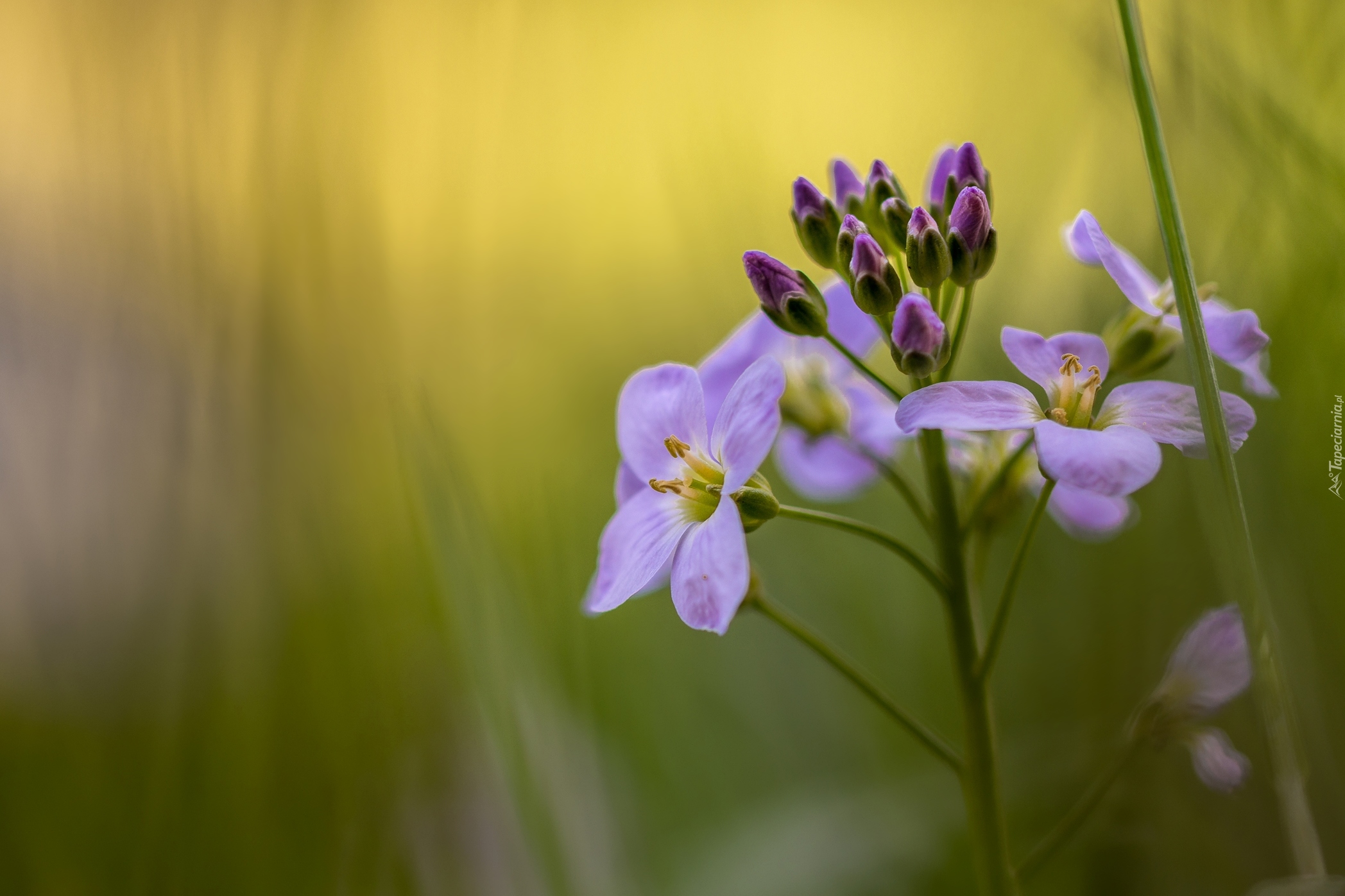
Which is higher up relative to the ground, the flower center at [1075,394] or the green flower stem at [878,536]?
the flower center at [1075,394]

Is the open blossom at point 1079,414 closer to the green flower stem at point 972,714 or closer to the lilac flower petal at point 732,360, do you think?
the green flower stem at point 972,714

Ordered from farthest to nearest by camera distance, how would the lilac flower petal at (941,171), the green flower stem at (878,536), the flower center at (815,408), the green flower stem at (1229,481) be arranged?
1. the flower center at (815,408)
2. the lilac flower petal at (941,171)
3. the green flower stem at (878,536)
4. the green flower stem at (1229,481)

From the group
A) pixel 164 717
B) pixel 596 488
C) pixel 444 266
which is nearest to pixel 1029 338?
pixel 164 717

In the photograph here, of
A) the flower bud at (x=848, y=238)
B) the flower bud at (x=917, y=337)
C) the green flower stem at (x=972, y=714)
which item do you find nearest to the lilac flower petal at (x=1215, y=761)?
the green flower stem at (x=972, y=714)

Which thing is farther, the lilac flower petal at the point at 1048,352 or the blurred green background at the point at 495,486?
→ the blurred green background at the point at 495,486

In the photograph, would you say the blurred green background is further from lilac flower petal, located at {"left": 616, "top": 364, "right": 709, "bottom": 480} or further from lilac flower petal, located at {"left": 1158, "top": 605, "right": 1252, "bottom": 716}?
lilac flower petal, located at {"left": 616, "top": 364, "right": 709, "bottom": 480}

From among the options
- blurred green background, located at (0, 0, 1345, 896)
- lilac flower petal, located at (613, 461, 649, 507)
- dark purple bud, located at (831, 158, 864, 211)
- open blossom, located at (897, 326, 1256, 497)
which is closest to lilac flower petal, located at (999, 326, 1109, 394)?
open blossom, located at (897, 326, 1256, 497)

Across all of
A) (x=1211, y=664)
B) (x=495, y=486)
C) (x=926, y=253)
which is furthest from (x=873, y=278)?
(x=495, y=486)
